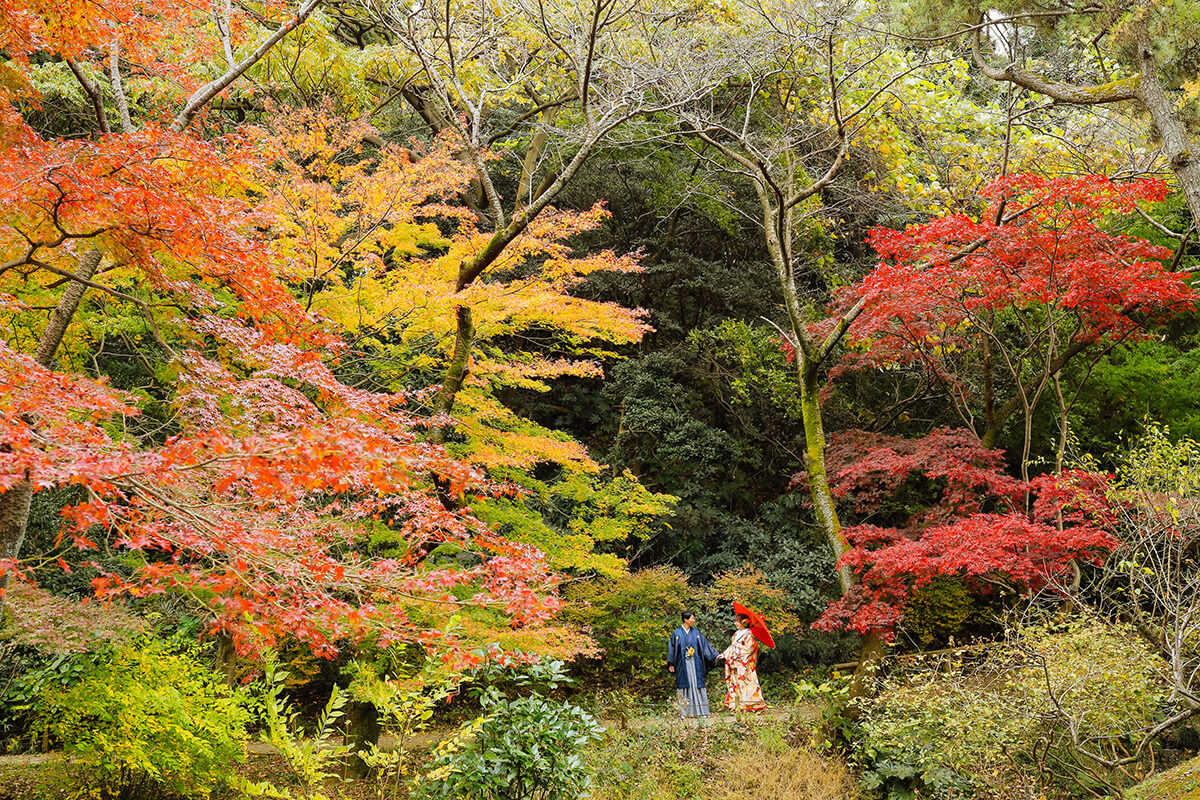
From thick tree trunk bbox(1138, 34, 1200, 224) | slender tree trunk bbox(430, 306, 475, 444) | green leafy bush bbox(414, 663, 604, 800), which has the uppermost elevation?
thick tree trunk bbox(1138, 34, 1200, 224)

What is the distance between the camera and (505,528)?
8812 mm

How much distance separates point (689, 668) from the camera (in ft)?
25.1

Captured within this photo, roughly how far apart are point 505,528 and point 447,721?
8.93ft

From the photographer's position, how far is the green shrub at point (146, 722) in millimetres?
4941

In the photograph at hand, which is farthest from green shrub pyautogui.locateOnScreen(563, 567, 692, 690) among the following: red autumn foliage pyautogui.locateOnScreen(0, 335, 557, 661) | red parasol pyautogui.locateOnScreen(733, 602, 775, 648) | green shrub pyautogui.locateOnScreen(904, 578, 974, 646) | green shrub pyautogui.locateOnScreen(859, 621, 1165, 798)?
red autumn foliage pyautogui.locateOnScreen(0, 335, 557, 661)

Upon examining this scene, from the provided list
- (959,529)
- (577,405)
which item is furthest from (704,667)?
(577,405)

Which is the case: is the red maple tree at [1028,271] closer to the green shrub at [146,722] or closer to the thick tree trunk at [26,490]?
the thick tree trunk at [26,490]

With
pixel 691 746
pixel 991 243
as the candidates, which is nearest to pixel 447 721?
pixel 691 746

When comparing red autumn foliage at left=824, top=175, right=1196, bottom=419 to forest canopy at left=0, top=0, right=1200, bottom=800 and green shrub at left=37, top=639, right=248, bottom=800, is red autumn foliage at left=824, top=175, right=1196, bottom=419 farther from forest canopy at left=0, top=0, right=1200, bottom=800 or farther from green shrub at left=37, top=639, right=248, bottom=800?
green shrub at left=37, top=639, right=248, bottom=800

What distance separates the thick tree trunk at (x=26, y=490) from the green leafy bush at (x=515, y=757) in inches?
93.0

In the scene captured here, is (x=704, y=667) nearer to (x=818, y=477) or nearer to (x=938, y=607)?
(x=818, y=477)

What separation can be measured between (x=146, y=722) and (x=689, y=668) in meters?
4.91

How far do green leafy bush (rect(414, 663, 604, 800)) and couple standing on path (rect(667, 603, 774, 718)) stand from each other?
13.8 feet

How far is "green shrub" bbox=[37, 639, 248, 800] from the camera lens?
16.2ft
